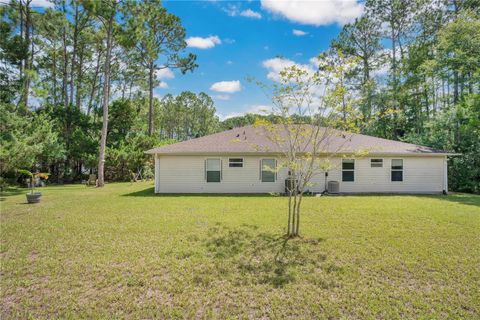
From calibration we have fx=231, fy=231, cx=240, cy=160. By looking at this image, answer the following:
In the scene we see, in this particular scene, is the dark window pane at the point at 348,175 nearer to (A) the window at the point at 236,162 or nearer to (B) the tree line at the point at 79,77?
(A) the window at the point at 236,162

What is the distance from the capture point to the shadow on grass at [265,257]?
3.64 metres

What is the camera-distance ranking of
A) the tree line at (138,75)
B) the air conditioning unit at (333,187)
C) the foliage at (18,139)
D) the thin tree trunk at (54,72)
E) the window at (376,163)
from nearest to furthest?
the foliage at (18,139) → the air conditioning unit at (333,187) → the window at (376,163) → the tree line at (138,75) → the thin tree trunk at (54,72)

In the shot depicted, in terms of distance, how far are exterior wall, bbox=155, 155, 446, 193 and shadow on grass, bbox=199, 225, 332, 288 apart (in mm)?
6492

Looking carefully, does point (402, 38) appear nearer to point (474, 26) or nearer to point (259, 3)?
point (474, 26)

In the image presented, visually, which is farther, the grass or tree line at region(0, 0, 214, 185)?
tree line at region(0, 0, 214, 185)

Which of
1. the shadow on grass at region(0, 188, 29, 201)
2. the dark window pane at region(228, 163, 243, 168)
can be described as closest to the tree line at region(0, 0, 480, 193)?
the shadow on grass at region(0, 188, 29, 201)

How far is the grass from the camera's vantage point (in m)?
2.93

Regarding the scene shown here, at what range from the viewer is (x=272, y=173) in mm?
12266

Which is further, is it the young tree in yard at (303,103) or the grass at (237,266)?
the young tree in yard at (303,103)

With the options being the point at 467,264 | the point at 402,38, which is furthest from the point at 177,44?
the point at 467,264

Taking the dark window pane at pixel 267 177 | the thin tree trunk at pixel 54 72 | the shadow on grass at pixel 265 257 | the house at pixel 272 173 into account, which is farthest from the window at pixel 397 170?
the thin tree trunk at pixel 54 72

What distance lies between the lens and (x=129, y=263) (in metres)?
4.06

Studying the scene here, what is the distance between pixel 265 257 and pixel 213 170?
27.0ft

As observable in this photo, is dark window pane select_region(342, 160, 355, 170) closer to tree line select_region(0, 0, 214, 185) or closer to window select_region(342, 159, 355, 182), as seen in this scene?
window select_region(342, 159, 355, 182)
